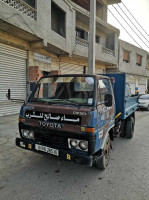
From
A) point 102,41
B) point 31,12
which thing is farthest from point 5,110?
point 102,41

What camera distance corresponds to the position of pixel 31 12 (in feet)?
25.9

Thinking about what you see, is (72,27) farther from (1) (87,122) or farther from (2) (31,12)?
(1) (87,122)

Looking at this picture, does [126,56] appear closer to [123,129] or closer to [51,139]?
[123,129]

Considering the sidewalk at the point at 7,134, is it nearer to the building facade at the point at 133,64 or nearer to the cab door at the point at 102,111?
the cab door at the point at 102,111

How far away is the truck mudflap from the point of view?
2363 millimetres

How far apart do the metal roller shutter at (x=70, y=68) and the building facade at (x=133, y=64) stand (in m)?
6.44

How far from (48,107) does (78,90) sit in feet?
2.48

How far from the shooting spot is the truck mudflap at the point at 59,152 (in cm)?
236

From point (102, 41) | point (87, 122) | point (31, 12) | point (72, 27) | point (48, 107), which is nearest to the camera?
point (87, 122)

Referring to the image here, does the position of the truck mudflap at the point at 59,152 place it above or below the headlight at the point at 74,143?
below

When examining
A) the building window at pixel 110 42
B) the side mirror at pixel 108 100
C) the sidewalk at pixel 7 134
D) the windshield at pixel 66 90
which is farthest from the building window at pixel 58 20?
the side mirror at pixel 108 100

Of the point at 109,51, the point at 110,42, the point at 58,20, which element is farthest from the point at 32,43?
the point at 110,42

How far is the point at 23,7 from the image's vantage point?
291 inches

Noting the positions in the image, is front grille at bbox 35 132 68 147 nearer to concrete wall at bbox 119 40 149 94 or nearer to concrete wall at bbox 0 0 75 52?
concrete wall at bbox 0 0 75 52
